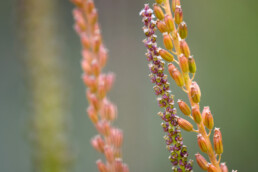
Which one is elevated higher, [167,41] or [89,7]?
[89,7]

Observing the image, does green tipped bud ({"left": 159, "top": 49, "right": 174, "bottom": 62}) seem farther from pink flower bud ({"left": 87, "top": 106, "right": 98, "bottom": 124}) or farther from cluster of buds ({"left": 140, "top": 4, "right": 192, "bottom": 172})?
pink flower bud ({"left": 87, "top": 106, "right": 98, "bottom": 124})

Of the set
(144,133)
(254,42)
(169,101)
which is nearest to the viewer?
(169,101)

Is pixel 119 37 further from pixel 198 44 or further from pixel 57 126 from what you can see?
pixel 57 126

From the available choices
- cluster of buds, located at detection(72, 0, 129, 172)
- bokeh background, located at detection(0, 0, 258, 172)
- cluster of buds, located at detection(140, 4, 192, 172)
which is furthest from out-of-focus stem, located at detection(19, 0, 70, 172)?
bokeh background, located at detection(0, 0, 258, 172)

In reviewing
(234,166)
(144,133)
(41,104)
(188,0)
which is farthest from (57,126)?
(188,0)

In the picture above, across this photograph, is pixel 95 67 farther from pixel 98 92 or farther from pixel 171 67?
pixel 171 67

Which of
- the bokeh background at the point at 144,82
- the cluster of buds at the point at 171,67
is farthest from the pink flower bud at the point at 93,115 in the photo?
the bokeh background at the point at 144,82

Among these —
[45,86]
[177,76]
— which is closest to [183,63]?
[177,76]
